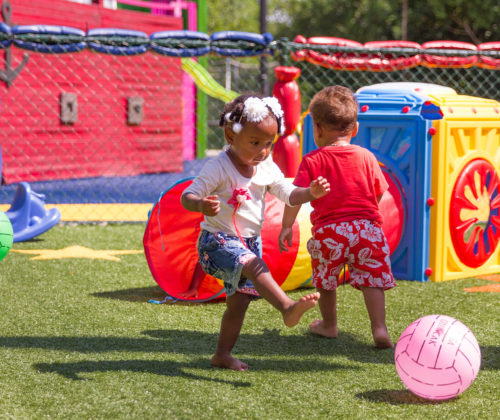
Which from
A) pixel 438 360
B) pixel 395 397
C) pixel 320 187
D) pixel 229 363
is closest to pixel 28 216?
pixel 229 363

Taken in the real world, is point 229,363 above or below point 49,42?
below

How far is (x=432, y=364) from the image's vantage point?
114 inches

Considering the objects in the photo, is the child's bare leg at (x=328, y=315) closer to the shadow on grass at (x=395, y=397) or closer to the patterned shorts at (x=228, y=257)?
the patterned shorts at (x=228, y=257)

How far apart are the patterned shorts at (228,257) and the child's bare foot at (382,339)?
0.77 metres

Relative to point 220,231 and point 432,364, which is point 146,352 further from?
point 432,364

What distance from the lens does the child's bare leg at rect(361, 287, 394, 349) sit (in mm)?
3768

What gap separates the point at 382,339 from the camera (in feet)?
12.3

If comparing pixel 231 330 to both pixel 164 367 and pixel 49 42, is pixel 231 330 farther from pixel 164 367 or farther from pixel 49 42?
pixel 49 42

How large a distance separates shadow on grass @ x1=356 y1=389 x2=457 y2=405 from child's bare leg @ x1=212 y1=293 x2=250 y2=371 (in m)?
0.61

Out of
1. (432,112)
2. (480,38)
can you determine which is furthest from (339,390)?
(480,38)

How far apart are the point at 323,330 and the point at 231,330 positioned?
0.75 metres

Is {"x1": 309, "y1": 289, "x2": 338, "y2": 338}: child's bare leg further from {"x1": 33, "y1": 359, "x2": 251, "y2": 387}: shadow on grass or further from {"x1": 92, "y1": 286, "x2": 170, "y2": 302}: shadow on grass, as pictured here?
{"x1": 92, "y1": 286, "x2": 170, "y2": 302}: shadow on grass

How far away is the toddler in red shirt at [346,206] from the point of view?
3.81 metres

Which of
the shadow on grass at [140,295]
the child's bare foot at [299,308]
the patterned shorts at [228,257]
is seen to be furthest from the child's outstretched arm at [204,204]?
the shadow on grass at [140,295]
